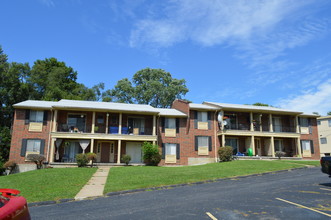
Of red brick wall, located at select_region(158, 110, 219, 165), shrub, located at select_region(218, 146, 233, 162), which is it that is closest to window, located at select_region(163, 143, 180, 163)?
red brick wall, located at select_region(158, 110, 219, 165)

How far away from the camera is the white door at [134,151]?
2688cm

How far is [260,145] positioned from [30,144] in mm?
24521

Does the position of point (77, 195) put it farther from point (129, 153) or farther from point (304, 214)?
point (129, 153)

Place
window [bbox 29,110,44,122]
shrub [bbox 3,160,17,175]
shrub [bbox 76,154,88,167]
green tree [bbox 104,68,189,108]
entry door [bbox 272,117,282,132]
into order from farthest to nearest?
green tree [bbox 104,68,189,108] < entry door [bbox 272,117,282,132] < window [bbox 29,110,44,122] < shrub [bbox 3,160,17,175] < shrub [bbox 76,154,88,167]

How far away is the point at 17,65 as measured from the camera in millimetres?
36469

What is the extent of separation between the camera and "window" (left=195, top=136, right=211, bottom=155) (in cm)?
2780

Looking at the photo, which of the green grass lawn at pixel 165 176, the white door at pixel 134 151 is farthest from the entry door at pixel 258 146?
the white door at pixel 134 151

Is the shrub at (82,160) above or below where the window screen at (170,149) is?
below

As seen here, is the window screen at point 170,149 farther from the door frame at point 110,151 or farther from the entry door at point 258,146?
the entry door at point 258,146

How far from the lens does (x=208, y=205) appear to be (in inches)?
322

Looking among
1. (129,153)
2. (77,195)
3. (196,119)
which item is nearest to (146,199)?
(77,195)

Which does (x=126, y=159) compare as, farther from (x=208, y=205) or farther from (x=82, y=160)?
(x=208, y=205)

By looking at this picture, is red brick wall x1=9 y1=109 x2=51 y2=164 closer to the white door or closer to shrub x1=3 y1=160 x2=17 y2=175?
shrub x1=3 y1=160 x2=17 y2=175

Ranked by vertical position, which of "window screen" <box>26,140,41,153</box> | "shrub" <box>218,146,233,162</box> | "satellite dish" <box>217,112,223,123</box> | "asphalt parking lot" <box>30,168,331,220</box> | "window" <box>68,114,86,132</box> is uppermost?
"satellite dish" <box>217,112,223,123</box>
